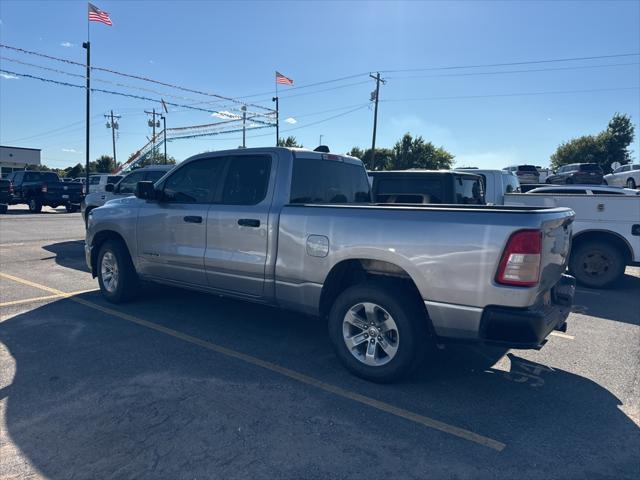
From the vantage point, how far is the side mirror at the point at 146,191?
5144 millimetres

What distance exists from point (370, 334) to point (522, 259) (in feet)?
4.43

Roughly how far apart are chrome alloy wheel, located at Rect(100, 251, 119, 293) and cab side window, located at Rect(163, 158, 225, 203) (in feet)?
4.47

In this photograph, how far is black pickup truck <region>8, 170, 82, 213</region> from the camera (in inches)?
852

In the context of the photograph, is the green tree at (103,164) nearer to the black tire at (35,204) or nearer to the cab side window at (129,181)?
the black tire at (35,204)

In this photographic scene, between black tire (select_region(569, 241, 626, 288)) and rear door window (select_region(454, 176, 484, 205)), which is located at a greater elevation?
rear door window (select_region(454, 176, 484, 205))

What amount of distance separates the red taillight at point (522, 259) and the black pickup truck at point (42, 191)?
23379 millimetres

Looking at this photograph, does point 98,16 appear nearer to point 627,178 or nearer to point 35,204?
point 35,204

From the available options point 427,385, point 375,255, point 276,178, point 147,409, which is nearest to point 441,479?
point 427,385

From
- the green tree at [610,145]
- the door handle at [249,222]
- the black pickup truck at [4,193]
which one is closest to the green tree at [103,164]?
the black pickup truck at [4,193]

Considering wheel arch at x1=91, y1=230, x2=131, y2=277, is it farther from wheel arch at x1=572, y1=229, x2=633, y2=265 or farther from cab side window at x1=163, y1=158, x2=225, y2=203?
wheel arch at x1=572, y1=229, x2=633, y2=265

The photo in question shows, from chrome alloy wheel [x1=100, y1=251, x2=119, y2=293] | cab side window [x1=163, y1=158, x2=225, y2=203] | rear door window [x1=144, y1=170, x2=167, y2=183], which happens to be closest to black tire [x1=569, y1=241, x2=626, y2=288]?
cab side window [x1=163, y1=158, x2=225, y2=203]

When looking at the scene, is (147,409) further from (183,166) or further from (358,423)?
(183,166)

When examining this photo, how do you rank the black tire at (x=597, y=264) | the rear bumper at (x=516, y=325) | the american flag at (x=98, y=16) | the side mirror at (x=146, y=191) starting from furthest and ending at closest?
the american flag at (x=98, y=16), the black tire at (x=597, y=264), the side mirror at (x=146, y=191), the rear bumper at (x=516, y=325)

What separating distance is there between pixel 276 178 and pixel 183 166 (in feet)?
4.79
